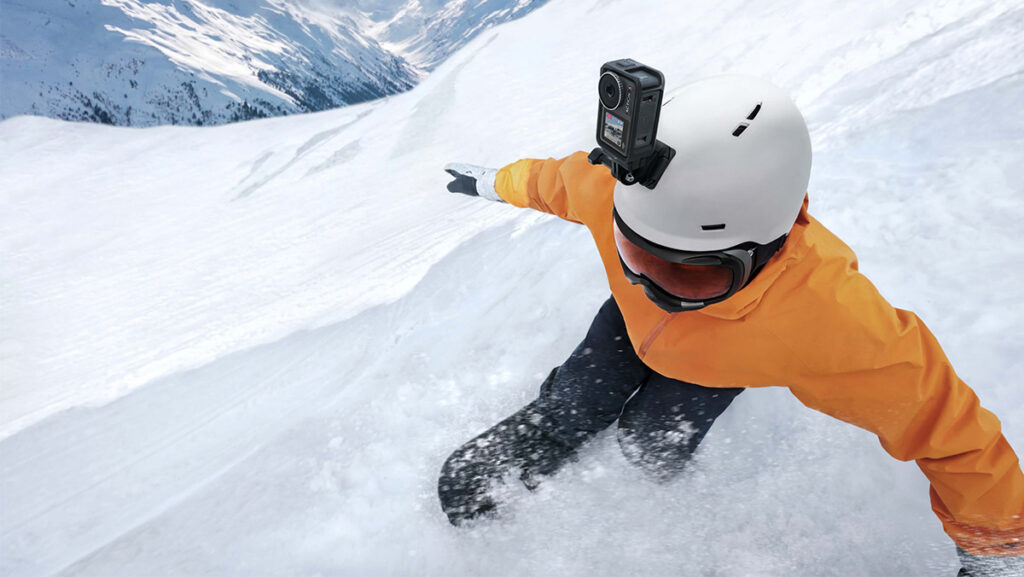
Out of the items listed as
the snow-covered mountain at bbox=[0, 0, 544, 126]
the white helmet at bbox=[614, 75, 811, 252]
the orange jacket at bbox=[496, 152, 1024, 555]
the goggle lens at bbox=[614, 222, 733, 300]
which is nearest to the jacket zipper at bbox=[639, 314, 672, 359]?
the orange jacket at bbox=[496, 152, 1024, 555]

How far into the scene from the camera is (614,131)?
911 millimetres

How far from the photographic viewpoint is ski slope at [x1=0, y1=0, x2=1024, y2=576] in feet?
5.33

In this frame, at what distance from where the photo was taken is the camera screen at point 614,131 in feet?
2.92

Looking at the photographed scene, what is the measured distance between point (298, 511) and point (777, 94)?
2034 mm

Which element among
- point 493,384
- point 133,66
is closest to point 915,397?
point 493,384

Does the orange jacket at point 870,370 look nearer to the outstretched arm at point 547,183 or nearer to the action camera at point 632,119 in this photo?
the action camera at point 632,119

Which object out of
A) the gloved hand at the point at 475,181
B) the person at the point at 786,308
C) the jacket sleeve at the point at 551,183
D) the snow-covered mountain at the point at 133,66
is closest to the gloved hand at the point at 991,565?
the person at the point at 786,308

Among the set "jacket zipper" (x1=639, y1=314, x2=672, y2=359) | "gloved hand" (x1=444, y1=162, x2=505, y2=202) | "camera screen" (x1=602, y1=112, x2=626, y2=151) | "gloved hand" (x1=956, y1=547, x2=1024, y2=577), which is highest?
"camera screen" (x1=602, y1=112, x2=626, y2=151)

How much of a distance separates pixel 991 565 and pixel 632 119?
1258mm

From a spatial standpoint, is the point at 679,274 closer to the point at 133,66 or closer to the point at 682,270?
the point at 682,270

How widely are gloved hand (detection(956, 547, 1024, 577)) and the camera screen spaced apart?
1208 millimetres

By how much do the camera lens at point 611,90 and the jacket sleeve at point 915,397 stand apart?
56 centimetres

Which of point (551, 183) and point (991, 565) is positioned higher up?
point (551, 183)

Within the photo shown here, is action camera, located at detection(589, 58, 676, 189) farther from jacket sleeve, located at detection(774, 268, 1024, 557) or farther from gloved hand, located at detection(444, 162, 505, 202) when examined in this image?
gloved hand, located at detection(444, 162, 505, 202)
